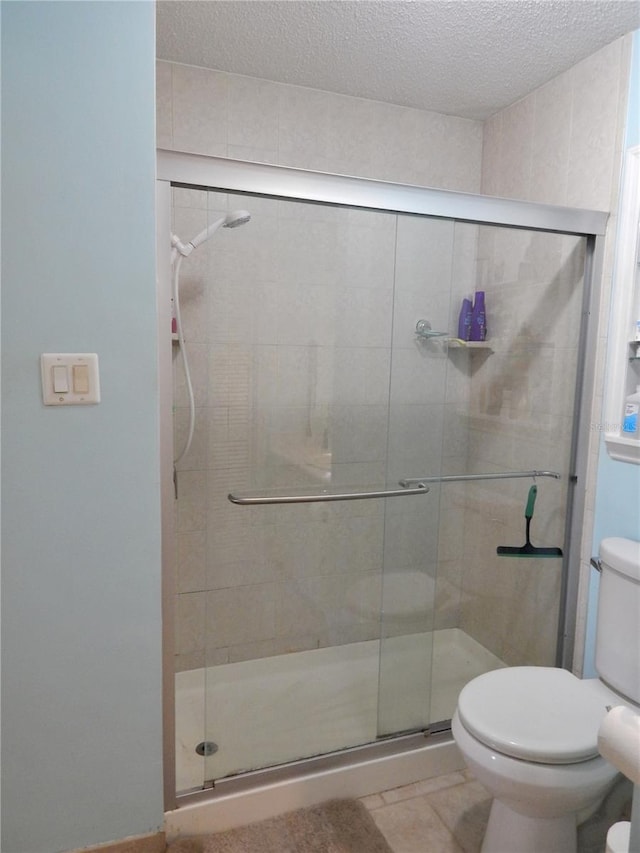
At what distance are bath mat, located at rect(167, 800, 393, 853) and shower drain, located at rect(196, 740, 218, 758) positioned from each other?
0.66 feet

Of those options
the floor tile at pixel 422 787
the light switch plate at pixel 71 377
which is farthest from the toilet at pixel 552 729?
the light switch plate at pixel 71 377

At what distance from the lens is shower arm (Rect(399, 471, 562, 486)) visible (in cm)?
186

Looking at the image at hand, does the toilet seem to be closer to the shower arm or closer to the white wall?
the shower arm

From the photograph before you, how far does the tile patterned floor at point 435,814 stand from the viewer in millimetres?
1530

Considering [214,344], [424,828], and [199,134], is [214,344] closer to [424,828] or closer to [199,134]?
[199,134]

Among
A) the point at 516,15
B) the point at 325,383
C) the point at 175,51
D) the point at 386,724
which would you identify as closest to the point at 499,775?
the point at 386,724

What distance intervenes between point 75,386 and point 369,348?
35.8 inches

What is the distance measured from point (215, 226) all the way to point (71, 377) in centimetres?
61

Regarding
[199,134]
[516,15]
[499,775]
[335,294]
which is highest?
[516,15]

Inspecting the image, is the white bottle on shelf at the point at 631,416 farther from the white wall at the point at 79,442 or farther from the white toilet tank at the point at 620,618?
the white wall at the point at 79,442

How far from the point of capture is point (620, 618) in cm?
155

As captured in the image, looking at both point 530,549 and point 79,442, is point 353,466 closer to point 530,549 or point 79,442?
point 530,549

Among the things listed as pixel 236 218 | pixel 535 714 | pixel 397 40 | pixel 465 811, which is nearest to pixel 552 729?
pixel 535 714

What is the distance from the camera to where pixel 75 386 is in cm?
123
